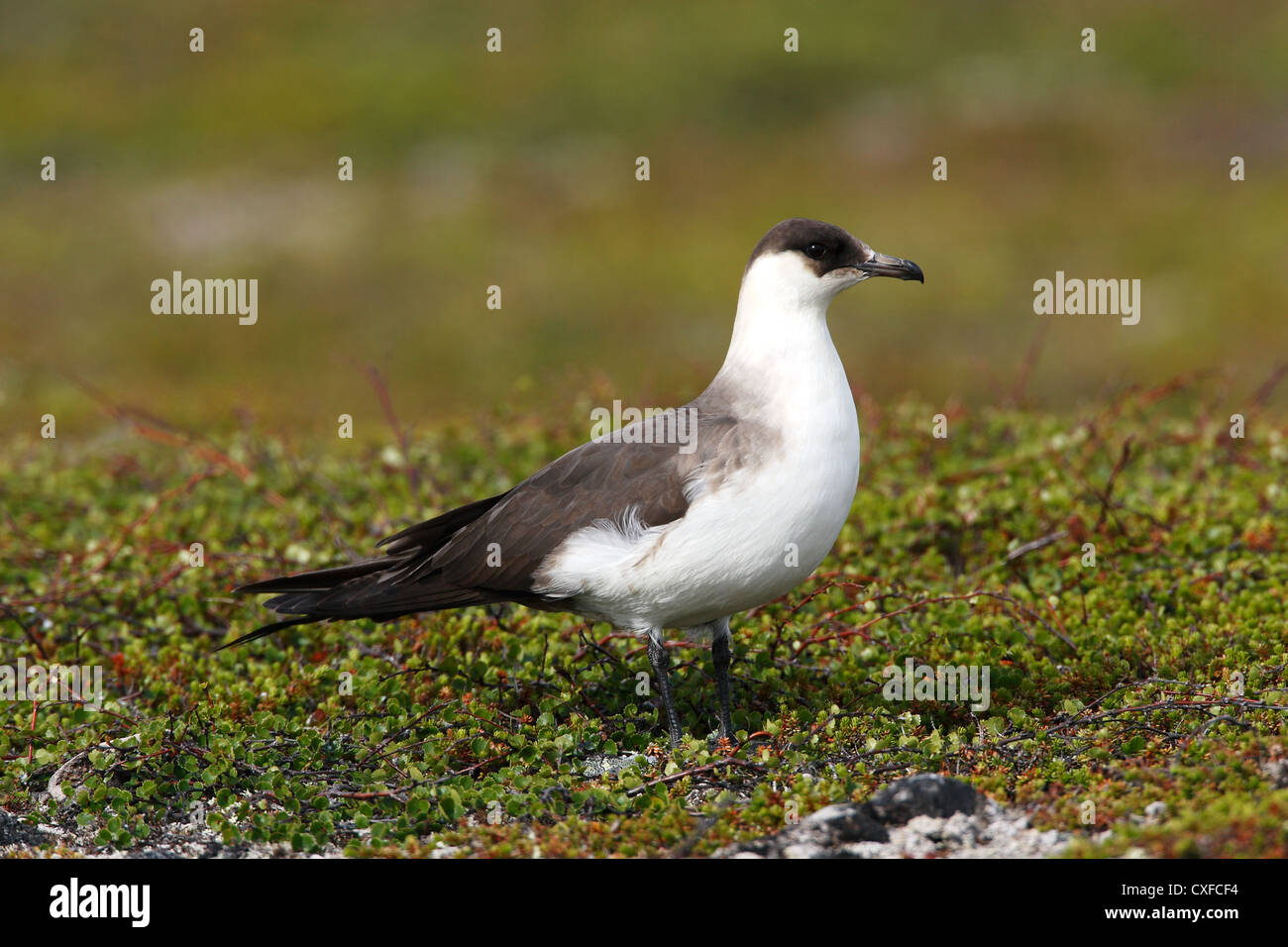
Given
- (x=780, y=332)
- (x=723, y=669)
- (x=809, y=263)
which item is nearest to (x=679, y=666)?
(x=723, y=669)

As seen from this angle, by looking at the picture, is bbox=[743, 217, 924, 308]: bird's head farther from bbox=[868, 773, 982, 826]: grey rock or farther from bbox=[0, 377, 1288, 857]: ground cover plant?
bbox=[868, 773, 982, 826]: grey rock

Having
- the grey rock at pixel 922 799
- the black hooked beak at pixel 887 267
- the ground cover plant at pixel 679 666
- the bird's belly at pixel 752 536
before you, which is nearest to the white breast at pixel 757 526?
the bird's belly at pixel 752 536

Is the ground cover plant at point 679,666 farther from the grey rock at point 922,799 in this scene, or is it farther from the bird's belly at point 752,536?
the bird's belly at point 752,536

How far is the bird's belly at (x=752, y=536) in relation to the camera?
5.48 m

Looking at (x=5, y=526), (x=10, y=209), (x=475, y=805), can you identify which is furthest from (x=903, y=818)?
(x=10, y=209)

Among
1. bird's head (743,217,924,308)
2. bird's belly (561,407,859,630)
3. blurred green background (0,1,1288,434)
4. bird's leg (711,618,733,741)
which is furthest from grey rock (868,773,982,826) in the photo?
blurred green background (0,1,1288,434)

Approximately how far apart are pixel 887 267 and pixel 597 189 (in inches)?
777

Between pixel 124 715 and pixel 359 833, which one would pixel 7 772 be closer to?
pixel 124 715

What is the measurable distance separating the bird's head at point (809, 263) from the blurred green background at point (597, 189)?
4.99 metres

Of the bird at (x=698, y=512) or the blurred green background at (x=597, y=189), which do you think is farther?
the blurred green background at (x=597, y=189)

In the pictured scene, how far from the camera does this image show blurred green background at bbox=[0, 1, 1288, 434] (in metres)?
18.2

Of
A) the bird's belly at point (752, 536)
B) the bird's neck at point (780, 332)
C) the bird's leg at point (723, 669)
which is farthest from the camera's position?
the bird's leg at point (723, 669)

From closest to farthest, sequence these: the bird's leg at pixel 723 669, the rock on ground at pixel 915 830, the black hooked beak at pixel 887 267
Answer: the rock on ground at pixel 915 830, the bird's leg at pixel 723 669, the black hooked beak at pixel 887 267

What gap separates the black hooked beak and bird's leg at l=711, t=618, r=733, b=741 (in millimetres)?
1606
